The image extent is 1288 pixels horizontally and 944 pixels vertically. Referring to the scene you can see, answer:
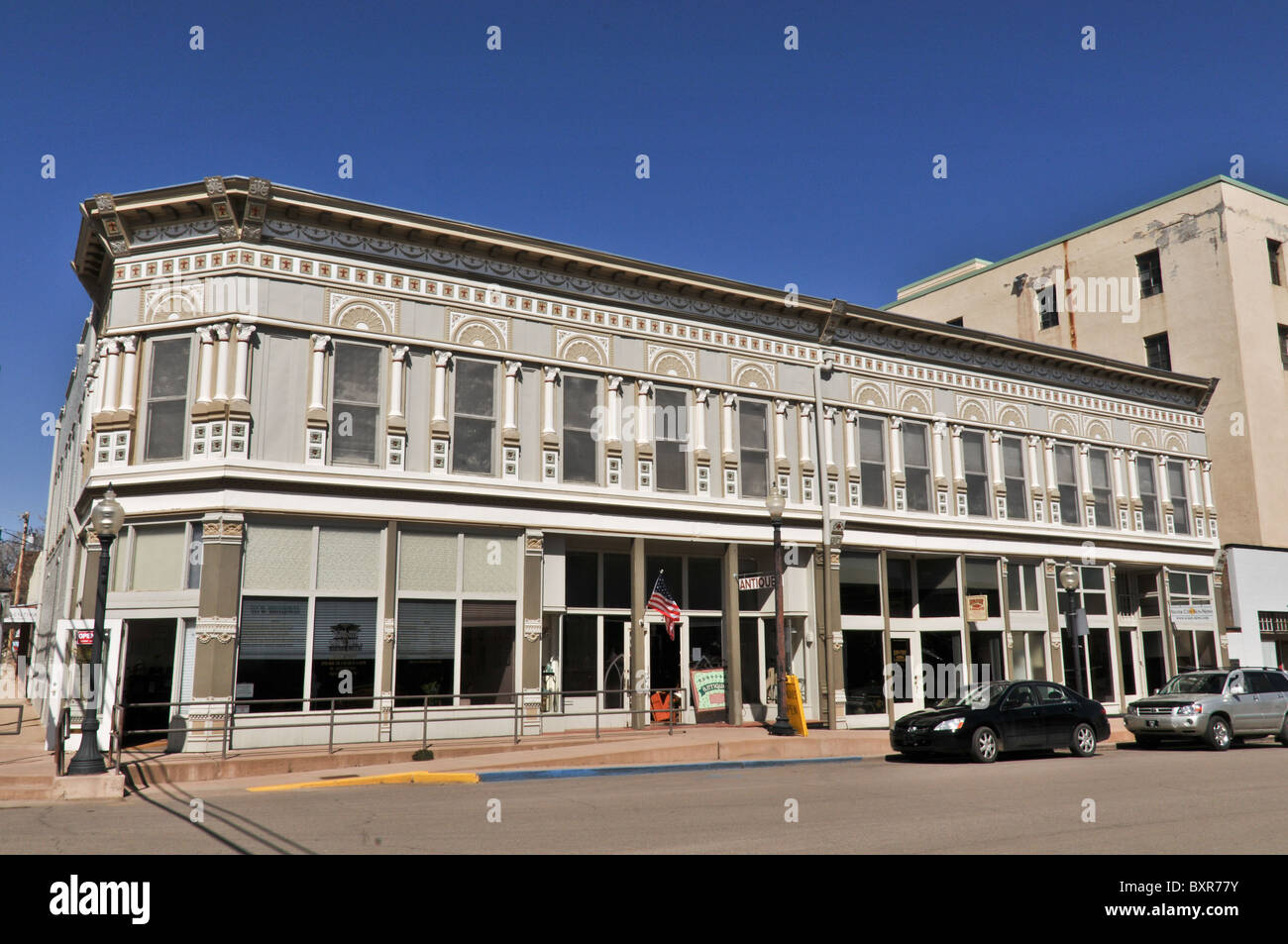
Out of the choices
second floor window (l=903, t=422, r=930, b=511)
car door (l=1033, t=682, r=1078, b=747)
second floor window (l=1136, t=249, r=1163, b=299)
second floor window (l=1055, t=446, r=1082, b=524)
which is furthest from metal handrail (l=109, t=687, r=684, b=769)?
second floor window (l=1136, t=249, r=1163, b=299)

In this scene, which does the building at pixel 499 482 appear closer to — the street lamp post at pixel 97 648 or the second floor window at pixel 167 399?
the second floor window at pixel 167 399

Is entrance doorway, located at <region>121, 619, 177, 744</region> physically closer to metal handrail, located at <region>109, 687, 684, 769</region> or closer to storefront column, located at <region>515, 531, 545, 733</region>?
metal handrail, located at <region>109, 687, 684, 769</region>

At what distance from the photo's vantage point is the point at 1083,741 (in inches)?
746

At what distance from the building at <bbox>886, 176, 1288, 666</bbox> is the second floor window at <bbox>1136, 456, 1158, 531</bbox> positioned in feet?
1.09

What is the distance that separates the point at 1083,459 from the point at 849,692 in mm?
11751

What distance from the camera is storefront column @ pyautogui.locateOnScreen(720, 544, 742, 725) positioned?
73.6 ft

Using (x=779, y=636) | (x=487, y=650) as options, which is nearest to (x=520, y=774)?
(x=487, y=650)

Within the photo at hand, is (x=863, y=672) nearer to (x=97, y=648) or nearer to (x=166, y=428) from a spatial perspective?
(x=166, y=428)

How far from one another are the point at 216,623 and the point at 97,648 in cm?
327
